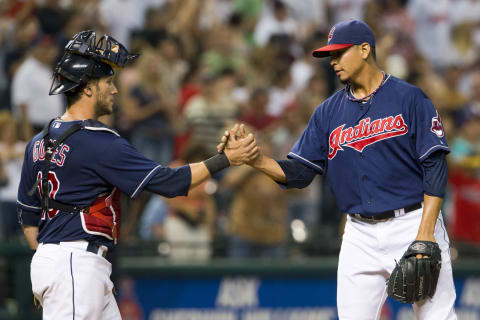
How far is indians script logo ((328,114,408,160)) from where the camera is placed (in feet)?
16.1

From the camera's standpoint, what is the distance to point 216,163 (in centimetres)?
497

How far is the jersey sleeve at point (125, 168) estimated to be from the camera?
15.3 ft

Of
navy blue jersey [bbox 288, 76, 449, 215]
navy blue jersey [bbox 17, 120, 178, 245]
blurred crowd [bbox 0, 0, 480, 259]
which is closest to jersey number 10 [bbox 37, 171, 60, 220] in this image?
navy blue jersey [bbox 17, 120, 178, 245]

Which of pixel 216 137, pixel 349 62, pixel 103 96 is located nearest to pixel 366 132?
pixel 349 62

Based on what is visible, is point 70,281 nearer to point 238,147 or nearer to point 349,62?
point 238,147

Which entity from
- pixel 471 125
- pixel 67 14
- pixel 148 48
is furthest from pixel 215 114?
pixel 471 125

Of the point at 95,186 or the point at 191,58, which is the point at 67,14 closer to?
the point at 191,58

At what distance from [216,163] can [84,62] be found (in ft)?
3.09

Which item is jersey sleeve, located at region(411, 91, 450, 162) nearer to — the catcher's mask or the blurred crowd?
the catcher's mask

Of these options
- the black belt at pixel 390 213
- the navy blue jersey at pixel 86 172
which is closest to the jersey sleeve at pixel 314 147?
the black belt at pixel 390 213

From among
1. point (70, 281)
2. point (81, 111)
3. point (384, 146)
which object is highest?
point (81, 111)

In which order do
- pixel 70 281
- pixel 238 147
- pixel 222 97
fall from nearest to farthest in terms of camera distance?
pixel 70 281 < pixel 238 147 < pixel 222 97

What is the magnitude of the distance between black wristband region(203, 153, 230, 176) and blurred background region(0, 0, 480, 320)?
4.55 ft

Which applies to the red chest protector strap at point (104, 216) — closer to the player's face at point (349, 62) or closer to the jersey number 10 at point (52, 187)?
the jersey number 10 at point (52, 187)
